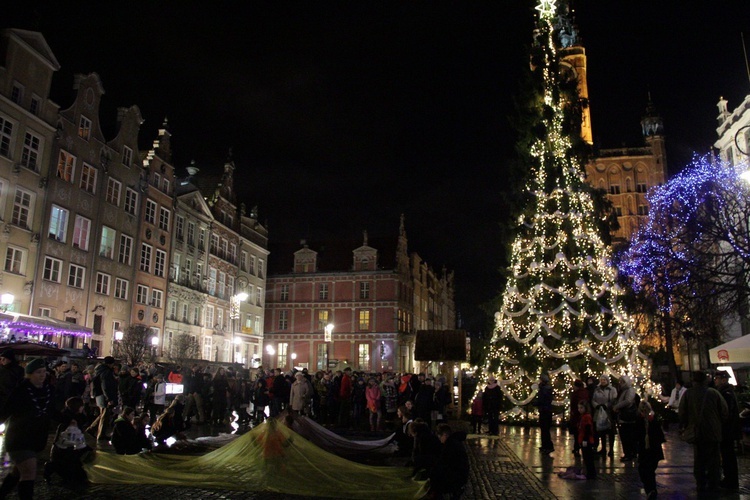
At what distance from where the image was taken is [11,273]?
91.1 feet

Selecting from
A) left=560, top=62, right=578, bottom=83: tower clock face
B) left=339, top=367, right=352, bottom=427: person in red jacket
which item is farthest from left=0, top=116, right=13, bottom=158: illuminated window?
left=560, top=62, right=578, bottom=83: tower clock face

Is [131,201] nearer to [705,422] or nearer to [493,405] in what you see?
[493,405]

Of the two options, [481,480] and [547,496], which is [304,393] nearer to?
[481,480]

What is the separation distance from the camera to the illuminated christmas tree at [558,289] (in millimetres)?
20438

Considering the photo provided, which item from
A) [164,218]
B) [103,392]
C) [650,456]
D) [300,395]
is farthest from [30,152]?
[650,456]

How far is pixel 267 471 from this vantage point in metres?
10.0

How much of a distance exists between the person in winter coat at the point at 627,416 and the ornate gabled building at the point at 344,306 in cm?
4777

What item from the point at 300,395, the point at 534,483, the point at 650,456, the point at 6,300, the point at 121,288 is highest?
the point at 121,288

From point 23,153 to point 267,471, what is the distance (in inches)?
1013

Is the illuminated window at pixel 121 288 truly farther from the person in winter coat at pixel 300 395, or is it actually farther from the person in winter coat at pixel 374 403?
the person in winter coat at pixel 374 403

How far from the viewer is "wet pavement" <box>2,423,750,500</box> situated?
926cm

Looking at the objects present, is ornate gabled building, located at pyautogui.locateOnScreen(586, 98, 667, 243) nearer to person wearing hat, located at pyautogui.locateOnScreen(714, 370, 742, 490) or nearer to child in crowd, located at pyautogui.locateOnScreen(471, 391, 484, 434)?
child in crowd, located at pyautogui.locateOnScreen(471, 391, 484, 434)

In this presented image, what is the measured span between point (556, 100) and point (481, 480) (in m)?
16.9

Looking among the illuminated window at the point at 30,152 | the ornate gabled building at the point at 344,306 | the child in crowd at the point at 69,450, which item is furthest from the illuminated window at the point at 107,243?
the ornate gabled building at the point at 344,306
